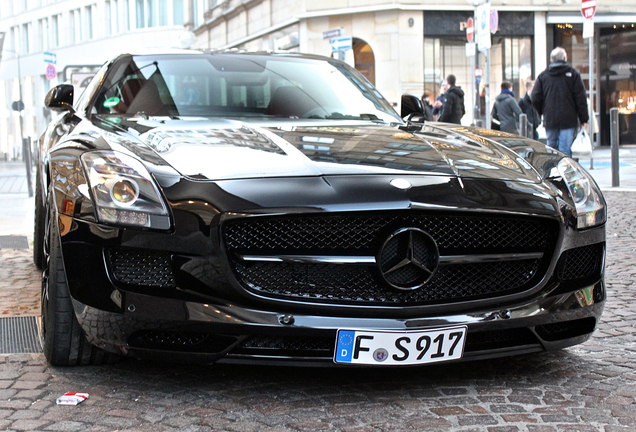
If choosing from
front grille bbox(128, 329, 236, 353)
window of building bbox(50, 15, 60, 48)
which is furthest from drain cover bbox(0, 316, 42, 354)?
window of building bbox(50, 15, 60, 48)

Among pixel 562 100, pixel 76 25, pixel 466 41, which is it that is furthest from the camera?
pixel 76 25

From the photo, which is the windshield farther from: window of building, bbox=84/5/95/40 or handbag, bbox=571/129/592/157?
Answer: window of building, bbox=84/5/95/40

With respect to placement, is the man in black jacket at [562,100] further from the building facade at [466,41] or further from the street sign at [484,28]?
the building facade at [466,41]

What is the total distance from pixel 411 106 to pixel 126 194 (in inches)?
101

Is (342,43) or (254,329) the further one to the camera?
(342,43)

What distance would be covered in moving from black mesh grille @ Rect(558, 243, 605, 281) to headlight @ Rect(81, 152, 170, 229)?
1432 millimetres

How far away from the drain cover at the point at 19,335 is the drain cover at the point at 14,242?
317 centimetres

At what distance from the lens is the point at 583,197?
3.34 metres

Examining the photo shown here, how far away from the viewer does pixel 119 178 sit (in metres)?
3.01

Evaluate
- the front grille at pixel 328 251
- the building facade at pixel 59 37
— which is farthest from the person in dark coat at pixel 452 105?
the building facade at pixel 59 37

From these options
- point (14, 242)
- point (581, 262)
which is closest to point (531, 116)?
point (14, 242)

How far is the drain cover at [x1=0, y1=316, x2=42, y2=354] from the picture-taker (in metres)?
3.78

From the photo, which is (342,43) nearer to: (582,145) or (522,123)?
(522,123)

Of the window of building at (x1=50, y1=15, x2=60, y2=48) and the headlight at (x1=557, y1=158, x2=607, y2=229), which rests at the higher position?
the window of building at (x1=50, y1=15, x2=60, y2=48)
